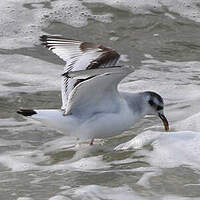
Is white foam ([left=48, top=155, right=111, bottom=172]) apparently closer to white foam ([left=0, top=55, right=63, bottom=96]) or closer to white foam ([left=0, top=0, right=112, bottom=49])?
white foam ([left=0, top=55, right=63, bottom=96])

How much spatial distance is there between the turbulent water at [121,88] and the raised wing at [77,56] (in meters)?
0.59

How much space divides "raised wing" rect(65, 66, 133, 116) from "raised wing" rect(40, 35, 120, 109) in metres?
0.15

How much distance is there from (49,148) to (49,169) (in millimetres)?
854

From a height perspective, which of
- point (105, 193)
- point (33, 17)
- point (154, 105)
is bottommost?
point (33, 17)

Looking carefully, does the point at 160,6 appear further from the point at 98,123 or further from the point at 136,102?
the point at 98,123

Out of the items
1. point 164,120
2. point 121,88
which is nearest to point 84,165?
point 164,120

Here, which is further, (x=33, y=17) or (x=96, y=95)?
(x=33, y=17)

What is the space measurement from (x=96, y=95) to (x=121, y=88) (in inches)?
73.9

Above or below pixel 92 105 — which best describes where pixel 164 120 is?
below

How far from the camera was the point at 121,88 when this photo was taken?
8.67m

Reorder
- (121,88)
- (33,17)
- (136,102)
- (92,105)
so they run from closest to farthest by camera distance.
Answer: (92,105) → (136,102) → (121,88) → (33,17)

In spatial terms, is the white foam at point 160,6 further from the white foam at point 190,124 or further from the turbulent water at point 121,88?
the white foam at point 190,124

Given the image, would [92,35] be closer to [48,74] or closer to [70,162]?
[48,74]

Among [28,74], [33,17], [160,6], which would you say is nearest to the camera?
[28,74]
